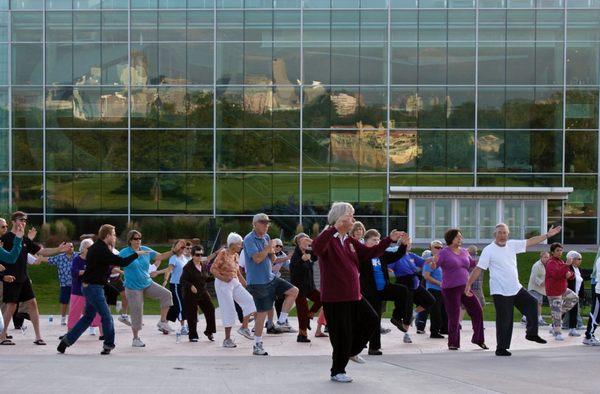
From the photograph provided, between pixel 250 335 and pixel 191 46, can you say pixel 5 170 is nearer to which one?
pixel 191 46

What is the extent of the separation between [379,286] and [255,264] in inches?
69.7

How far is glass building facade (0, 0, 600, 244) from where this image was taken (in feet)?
141

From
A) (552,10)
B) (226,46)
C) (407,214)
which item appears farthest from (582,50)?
(226,46)

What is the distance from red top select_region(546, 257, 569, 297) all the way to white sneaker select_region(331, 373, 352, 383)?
702 cm

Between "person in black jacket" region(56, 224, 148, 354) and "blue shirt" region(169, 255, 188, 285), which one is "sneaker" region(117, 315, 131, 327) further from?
"person in black jacket" region(56, 224, 148, 354)

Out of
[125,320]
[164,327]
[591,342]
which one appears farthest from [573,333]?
[125,320]

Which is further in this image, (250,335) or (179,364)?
(250,335)

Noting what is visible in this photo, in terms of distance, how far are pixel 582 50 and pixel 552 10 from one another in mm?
1962

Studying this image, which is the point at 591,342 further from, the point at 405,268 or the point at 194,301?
the point at 194,301

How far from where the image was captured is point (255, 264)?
15.3 meters

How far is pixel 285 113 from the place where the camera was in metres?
43.2

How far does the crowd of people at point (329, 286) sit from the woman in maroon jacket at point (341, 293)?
1 centimetres

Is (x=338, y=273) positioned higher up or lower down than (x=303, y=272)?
higher up

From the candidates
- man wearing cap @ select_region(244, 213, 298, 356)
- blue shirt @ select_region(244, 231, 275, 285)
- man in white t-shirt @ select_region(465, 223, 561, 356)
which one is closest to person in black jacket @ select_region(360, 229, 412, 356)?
man in white t-shirt @ select_region(465, 223, 561, 356)
